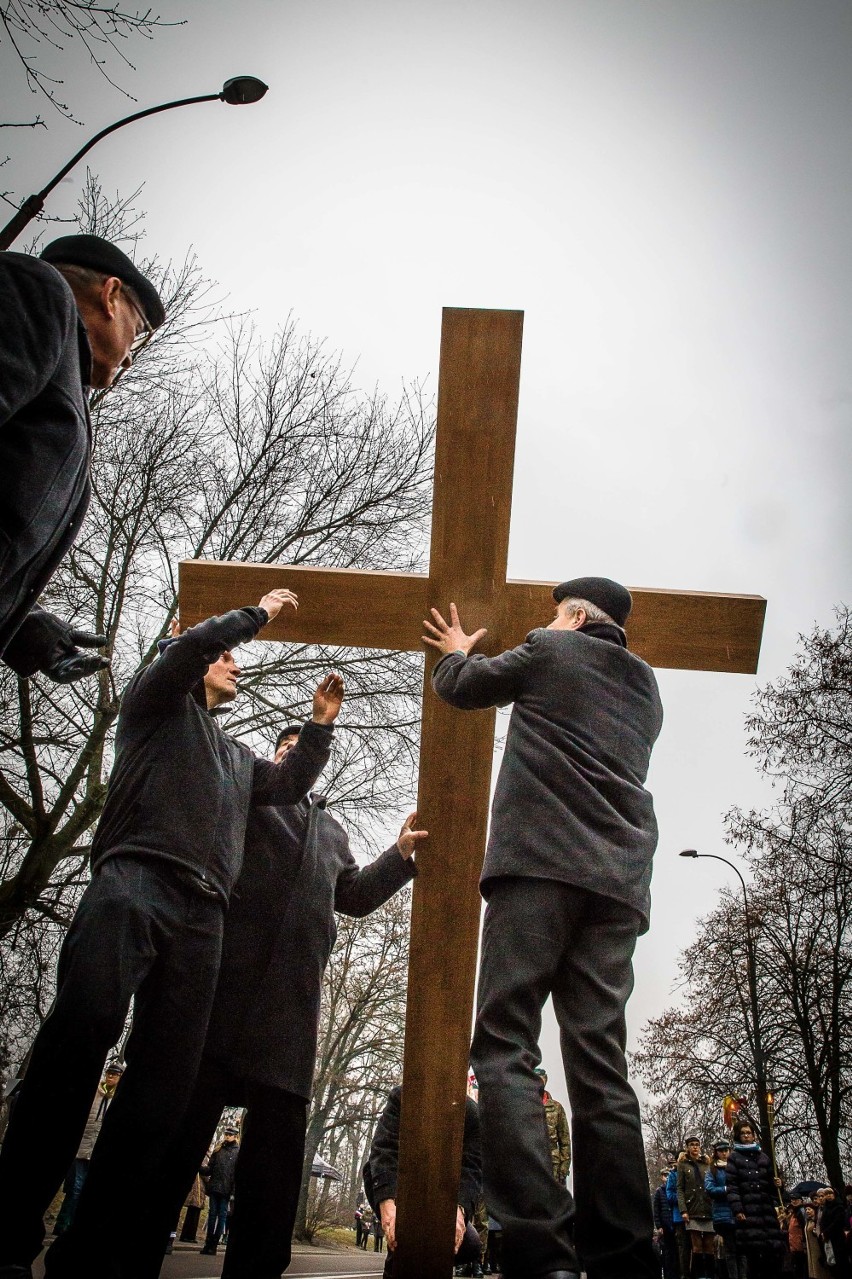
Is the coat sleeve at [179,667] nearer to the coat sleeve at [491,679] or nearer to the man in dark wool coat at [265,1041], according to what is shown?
the man in dark wool coat at [265,1041]

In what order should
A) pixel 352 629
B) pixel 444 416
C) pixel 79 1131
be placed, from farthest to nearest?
pixel 352 629, pixel 444 416, pixel 79 1131

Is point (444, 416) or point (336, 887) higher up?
point (444, 416)

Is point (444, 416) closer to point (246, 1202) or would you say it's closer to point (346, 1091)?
point (246, 1202)

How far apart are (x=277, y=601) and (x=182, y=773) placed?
3.20 ft

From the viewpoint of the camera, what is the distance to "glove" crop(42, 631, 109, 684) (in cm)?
283

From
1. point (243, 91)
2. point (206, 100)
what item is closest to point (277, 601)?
point (243, 91)

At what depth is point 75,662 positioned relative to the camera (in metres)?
2.86

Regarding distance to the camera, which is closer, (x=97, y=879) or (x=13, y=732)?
(x=97, y=879)

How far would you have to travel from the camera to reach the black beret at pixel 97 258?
259 cm

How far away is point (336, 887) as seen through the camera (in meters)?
4.17

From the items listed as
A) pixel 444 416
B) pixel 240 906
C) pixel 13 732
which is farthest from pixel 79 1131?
pixel 13 732

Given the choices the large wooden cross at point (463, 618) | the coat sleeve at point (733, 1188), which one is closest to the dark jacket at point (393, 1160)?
the large wooden cross at point (463, 618)

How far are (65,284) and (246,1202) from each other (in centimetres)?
267

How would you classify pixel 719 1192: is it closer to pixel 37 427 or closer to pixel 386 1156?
pixel 386 1156
